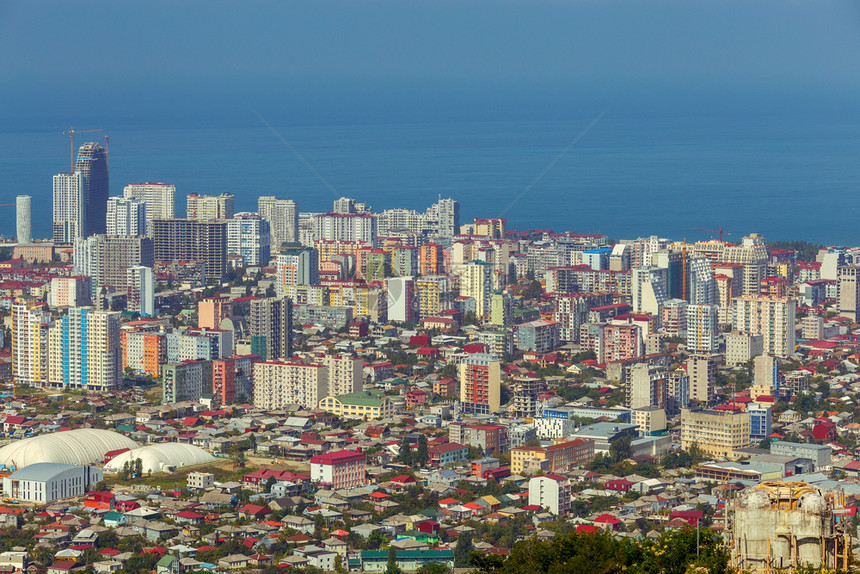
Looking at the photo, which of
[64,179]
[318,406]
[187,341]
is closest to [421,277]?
[187,341]

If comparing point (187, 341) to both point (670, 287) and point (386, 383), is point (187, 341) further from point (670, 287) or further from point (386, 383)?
point (670, 287)

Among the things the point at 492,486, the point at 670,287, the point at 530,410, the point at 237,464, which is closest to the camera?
the point at 492,486

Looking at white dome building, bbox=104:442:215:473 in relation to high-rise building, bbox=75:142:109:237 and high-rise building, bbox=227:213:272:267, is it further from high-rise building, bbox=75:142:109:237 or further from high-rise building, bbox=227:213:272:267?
high-rise building, bbox=75:142:109:237

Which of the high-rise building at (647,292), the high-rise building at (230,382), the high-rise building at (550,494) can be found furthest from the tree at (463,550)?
the high-rise building at (647,292)

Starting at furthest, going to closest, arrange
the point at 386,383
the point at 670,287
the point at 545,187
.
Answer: the point at 545,187
the point at 670,287
the point at 386,383

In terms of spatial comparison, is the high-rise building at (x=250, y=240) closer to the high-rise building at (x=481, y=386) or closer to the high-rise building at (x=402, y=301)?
the high-rise building at (x=402, y=301)

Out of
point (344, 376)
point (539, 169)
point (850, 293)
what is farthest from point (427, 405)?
point (539, 169)

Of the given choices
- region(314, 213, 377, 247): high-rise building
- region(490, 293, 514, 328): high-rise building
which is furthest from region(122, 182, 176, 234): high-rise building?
region(490, 293, 514, 328): high-rise building
